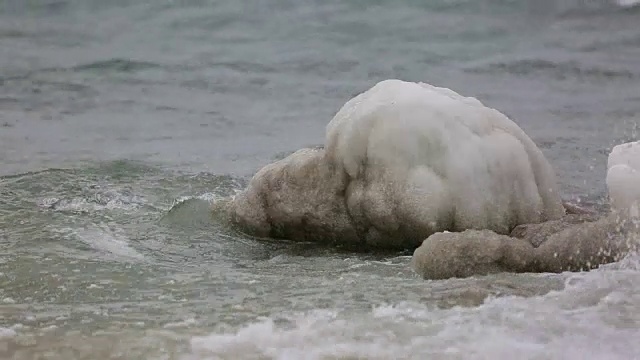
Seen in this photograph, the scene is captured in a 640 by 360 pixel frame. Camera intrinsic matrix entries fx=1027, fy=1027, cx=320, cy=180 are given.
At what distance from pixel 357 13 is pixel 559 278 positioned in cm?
1175

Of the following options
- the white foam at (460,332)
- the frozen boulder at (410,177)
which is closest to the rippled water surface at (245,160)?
the white foam at (460,332)

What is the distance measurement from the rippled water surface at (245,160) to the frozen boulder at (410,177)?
213mm

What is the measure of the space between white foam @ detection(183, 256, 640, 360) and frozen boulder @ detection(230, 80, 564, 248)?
4.22ft

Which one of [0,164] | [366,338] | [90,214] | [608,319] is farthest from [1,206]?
[608,319]

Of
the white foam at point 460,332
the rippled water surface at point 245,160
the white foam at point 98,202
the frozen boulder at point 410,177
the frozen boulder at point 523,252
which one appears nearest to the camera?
the white foam at point 460,332

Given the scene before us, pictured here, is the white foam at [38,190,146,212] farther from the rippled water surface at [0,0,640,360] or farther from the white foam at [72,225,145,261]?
the white foam at [72,225,145,261]

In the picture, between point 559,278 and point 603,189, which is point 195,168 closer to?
point 603,189

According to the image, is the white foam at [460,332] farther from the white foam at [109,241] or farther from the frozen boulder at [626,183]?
the white foam at [109,241]

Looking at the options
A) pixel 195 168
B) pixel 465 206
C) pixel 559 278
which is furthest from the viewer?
pixel 195 168

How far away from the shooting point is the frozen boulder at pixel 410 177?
5297 millimetres

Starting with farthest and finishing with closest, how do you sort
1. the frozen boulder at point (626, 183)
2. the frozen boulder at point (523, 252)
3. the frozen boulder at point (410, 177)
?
the frozen boulder at point (410, 177) < the frozen boulder at point (626, 183) < the frozen boulder at point (523, 252)

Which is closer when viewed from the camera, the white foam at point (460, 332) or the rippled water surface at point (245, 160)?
the white foam at point (460, 332)

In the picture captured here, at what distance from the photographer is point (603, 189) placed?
7027mm

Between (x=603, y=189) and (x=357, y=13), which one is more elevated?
(x=357, y=13)
